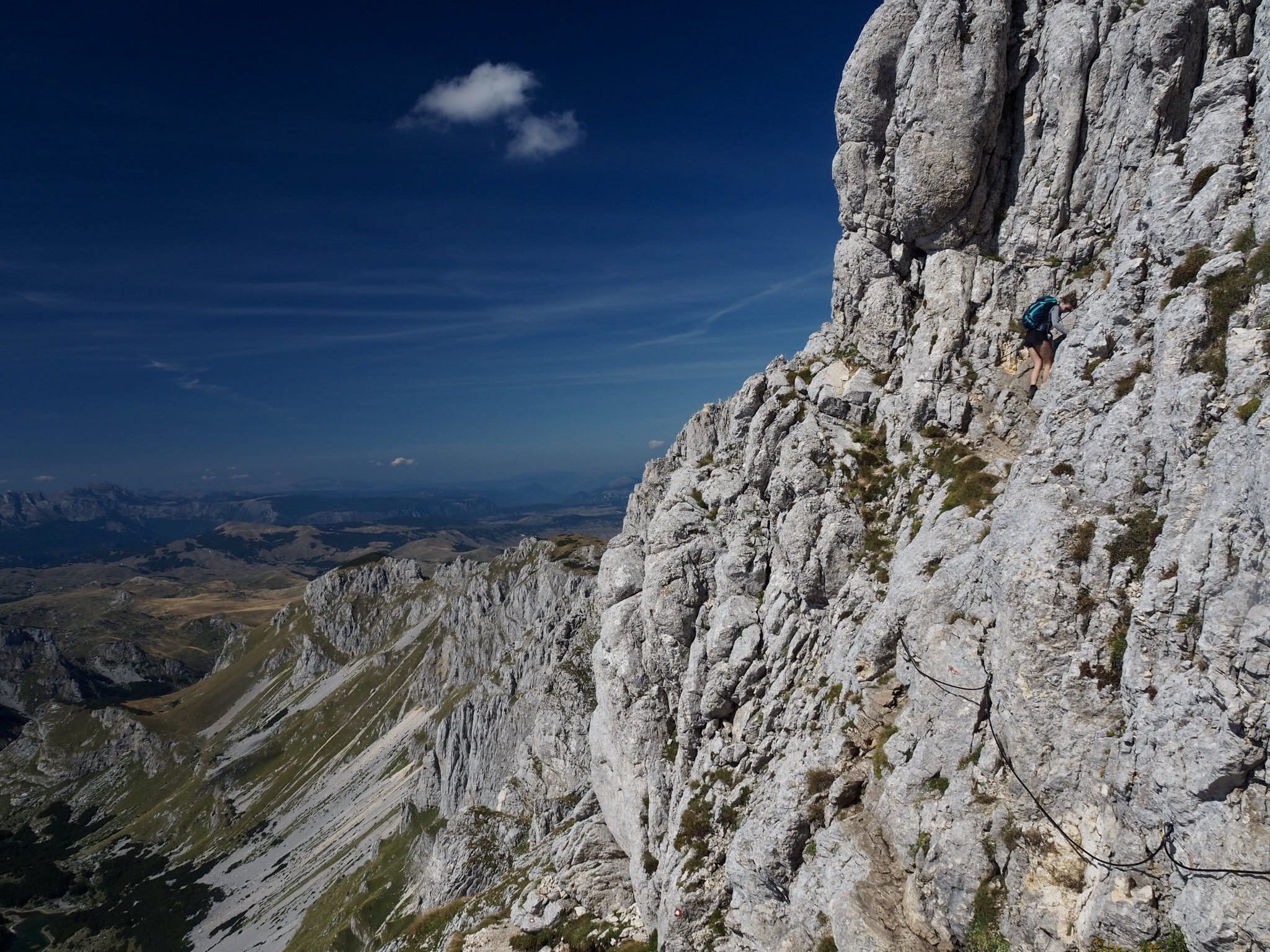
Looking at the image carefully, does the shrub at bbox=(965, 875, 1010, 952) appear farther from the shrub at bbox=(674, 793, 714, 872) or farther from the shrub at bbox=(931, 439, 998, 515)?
the shrub at bbox=(674, 793, 714, 872)

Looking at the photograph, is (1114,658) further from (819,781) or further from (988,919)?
(819,781)

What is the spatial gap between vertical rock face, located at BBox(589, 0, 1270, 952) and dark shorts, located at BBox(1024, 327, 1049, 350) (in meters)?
1.66

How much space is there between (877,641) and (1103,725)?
8.19 metres

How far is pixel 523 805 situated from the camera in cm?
8606

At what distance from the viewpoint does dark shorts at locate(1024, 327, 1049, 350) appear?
2659cm

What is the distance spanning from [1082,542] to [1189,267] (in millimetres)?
9979

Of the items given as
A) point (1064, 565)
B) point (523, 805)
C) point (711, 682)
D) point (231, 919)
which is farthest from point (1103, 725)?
point (231, 919)

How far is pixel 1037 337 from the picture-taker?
87.9 feet

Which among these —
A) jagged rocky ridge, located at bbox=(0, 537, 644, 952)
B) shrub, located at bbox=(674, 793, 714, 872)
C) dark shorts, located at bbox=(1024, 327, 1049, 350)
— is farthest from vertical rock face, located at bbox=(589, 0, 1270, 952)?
jagged rocky ridge, located at bbox=(0, 537, 644, 952)

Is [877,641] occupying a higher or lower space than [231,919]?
higher

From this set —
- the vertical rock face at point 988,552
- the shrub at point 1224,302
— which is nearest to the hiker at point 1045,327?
the vertical rock face at point 988,552

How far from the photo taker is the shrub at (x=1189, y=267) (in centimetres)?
2020

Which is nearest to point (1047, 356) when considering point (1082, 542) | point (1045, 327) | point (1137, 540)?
point (1045, 327)

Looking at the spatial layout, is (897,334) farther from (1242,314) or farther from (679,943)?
(679,943)
